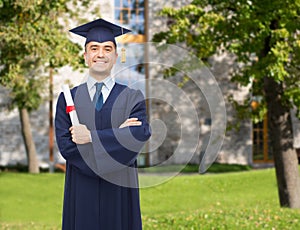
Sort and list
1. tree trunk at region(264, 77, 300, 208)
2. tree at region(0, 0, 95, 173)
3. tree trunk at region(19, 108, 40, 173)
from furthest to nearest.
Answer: tree trunk at region(19, 108, 40, 173) < tree trunk at region(264, 77, 300, 208) < tree at region(0, 0, 95, 173)

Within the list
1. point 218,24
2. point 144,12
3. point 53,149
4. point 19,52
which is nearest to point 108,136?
point 218,24

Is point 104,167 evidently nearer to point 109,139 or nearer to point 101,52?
point 109,139

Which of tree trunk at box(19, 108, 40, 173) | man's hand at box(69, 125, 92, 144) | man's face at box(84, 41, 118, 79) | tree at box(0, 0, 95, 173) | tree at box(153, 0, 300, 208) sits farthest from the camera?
tree trunk at box(19, 108, 40, 173)

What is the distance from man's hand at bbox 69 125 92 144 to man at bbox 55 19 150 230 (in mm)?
51

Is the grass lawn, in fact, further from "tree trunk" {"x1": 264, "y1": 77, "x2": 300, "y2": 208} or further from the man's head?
the man's head

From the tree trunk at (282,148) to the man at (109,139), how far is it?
7.17m

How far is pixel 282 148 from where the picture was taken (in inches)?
416

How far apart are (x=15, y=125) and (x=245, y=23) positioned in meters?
12.7

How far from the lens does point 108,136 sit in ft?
11.6

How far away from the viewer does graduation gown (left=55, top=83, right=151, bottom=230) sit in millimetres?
3574

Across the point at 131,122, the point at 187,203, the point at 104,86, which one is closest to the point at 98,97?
the point at 104,86

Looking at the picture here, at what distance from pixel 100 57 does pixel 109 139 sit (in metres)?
0.55

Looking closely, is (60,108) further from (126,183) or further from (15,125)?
(15,125)

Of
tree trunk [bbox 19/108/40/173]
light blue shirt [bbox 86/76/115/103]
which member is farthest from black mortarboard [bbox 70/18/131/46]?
tree trunk [bbox 19/108/40/173]
